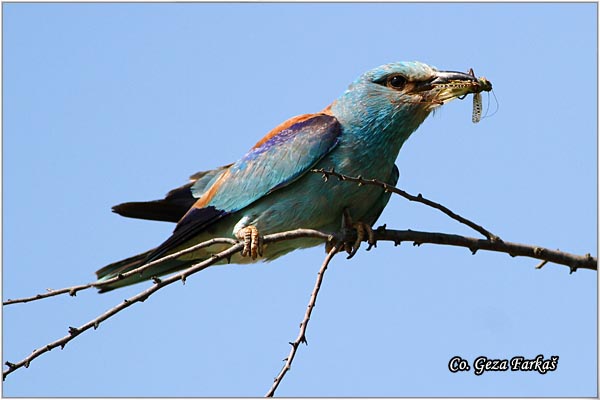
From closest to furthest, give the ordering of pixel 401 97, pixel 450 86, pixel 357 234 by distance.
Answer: pixel 357 234 → pixel 450 86 → pixel 401 97

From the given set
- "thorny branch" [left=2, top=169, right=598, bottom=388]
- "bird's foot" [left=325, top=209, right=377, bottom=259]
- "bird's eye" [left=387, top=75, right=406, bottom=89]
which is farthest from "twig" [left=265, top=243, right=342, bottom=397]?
"bird's eye" [left=387, top=75, right=406, bottom=89]

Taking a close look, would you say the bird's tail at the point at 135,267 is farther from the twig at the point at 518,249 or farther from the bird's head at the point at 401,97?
the twig at the point at 518,249

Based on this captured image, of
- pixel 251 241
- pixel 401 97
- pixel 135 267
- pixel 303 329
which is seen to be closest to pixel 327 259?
pixel 303 329

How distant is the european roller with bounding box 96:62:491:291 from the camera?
511cm

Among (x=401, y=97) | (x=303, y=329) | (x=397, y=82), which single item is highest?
(x=397, y=82)

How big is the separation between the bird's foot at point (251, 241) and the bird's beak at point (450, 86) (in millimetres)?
1387

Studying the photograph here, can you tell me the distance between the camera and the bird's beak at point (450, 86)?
5160mm

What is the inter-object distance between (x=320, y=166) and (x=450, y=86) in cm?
96

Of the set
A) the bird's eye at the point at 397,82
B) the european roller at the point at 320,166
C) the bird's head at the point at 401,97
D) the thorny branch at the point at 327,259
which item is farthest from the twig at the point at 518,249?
the bird's eye at the point at 397,82

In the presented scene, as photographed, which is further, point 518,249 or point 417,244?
point 417,244

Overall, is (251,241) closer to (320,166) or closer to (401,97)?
(320,166)

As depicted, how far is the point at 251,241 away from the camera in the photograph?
5.06 m

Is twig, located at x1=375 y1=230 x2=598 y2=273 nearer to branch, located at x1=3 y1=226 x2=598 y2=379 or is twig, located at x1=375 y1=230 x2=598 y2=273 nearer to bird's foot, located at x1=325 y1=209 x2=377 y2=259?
branch, located at x1=3 y1=226 x2=598 y2=379

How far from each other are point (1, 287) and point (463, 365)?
243cm
